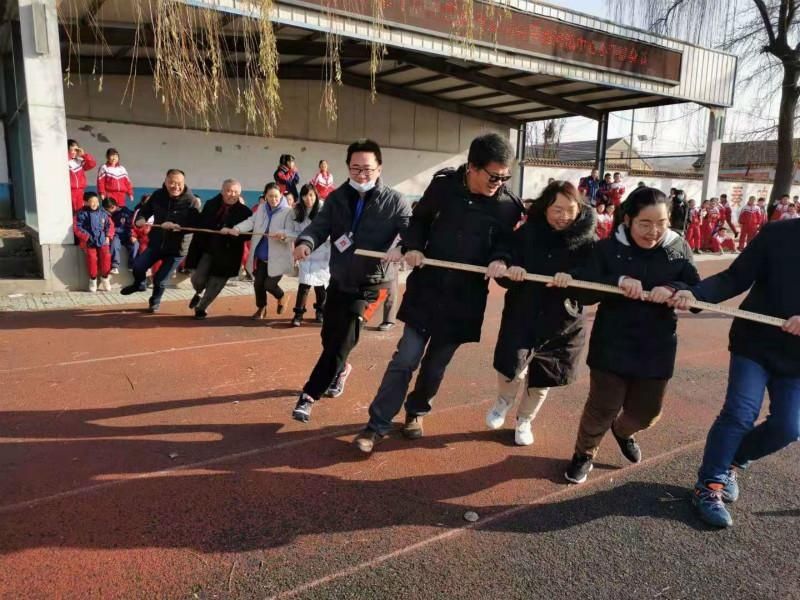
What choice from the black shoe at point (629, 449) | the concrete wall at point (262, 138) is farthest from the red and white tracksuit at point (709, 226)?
the black shoe at point (629, 449)

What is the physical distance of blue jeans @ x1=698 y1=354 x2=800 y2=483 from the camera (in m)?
2.90

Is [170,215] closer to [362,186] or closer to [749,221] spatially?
[362,186]

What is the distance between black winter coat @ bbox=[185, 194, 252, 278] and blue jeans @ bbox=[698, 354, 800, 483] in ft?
18.0

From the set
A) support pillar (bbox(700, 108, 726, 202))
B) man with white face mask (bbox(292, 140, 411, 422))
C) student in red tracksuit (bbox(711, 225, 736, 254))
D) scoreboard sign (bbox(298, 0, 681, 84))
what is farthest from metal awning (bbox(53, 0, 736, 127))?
man with white face mask (bbox(292, 140, 411, 422))

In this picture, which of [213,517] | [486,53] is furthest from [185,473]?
[486,53]

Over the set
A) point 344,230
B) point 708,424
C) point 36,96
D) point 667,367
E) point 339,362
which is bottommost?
point 708,424

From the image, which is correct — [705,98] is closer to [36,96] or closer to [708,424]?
[708,424]

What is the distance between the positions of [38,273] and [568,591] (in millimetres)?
8813

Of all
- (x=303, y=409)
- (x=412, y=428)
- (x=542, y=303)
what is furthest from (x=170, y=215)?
(x=542, y=303)

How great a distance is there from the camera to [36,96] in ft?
25.5

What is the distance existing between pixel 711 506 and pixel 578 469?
70 cm

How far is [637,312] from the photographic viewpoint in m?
3.16

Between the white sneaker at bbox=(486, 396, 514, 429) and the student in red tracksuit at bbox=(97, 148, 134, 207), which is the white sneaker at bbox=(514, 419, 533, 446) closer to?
the white sneaker at bbox=(486, 396, 514, 429)

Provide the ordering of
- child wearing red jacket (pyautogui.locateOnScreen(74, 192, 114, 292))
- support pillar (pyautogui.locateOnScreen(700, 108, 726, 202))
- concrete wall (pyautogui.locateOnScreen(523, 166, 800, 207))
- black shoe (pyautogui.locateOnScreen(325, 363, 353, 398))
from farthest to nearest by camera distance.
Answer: concrete wall (pyautogui.locateOnScreen(523, 166, 800, 207)) → support pillar (pyautogui.locateOnScreen(700, 108, 726, 202)) → child wearing red jacket (pyautogui.locateOnScreen(74, 192, 114, 292)) → black shoe (pyautogui.locateOnScreen(325, 363, 353, 398))
